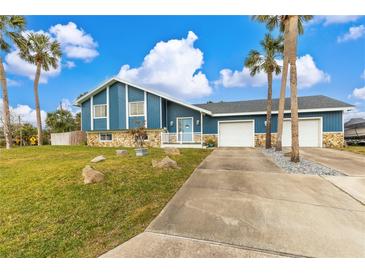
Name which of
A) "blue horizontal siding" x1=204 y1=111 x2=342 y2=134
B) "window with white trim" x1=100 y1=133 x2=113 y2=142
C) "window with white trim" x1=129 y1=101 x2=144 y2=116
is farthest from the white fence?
A: "blue horizontal siding" x1=204 y1=111 x2=342 y2=134

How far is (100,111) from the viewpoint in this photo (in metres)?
16.9

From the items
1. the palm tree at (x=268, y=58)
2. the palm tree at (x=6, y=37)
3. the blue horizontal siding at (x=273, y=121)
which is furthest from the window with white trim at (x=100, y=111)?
the palm tree at (x=268, y=58)

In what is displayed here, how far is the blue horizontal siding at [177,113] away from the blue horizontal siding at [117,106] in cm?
401

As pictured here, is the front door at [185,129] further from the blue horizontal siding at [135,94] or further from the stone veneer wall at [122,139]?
the blue horizontal siding at [135,94]

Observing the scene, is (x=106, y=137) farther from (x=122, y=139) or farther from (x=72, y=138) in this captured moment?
(x=72, y=138)

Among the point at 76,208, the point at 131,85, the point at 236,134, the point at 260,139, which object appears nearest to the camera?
the point at 76,208

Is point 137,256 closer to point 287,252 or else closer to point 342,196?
point 287,252

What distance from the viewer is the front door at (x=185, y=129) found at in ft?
51.3

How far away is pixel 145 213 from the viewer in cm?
337

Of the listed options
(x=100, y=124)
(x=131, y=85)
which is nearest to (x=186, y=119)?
(x=131, y=85)

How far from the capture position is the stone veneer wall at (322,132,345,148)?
13.3 meters

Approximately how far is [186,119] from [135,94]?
4.99m

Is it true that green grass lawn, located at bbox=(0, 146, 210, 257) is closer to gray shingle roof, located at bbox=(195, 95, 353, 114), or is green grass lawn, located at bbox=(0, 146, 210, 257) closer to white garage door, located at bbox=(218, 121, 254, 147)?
white garage door, located at bbox=(218, 121, 254, 147)
